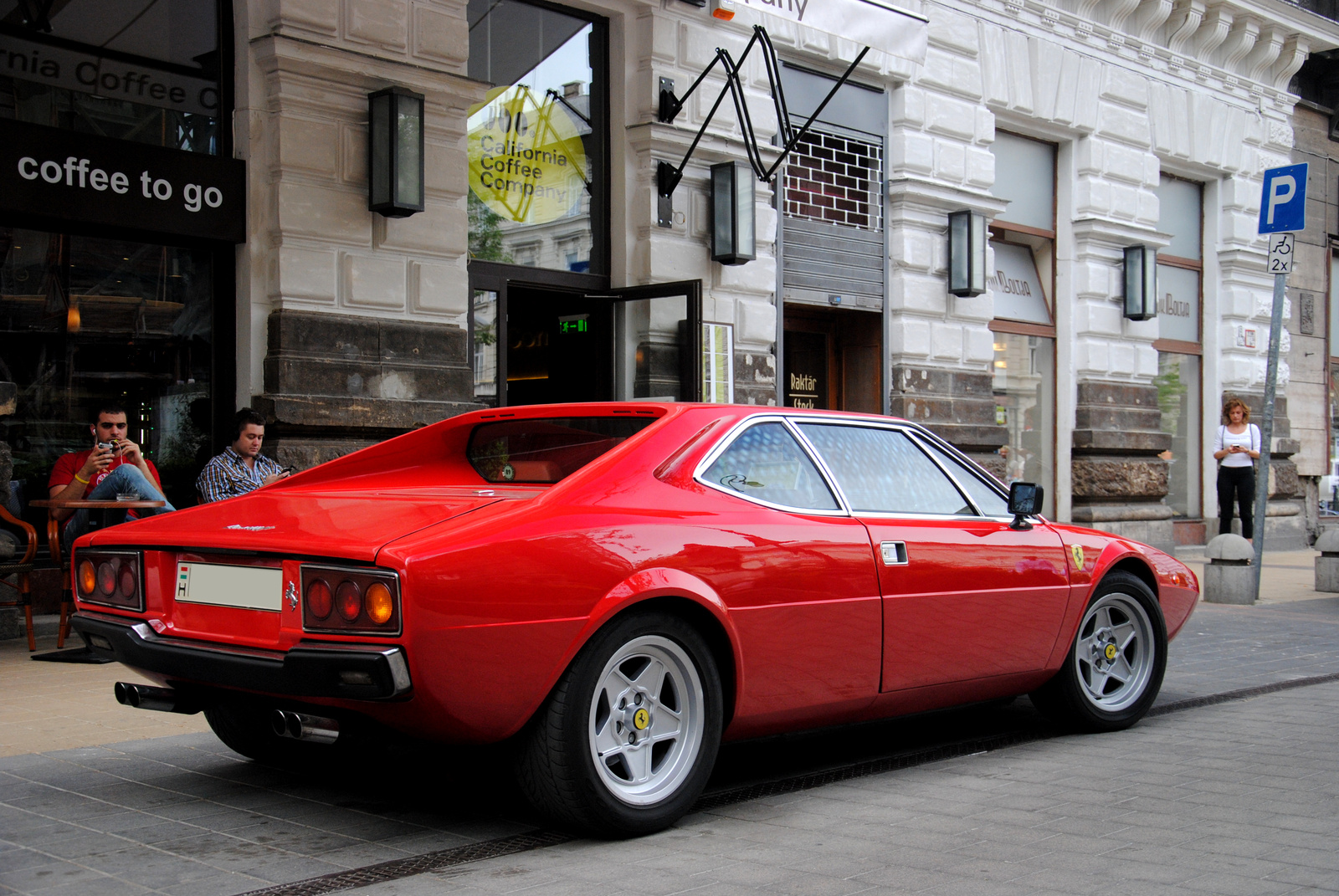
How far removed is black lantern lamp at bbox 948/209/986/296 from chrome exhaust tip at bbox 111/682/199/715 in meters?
10.6

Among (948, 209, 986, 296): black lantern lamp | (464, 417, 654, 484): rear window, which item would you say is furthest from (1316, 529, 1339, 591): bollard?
(464, 417, 654, 484): rear window

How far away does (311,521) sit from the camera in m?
4.04

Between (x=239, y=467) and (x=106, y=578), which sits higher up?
(x=239, y=467)

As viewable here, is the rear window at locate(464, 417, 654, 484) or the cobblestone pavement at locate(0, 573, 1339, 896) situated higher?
the rear window at locate(464, 417, 654, 484)

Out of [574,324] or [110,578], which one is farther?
Answer: [574,324]

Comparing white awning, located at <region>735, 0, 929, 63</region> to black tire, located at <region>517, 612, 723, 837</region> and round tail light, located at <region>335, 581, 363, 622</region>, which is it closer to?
black tire, located at <region>517, 612, 723, 837</region>

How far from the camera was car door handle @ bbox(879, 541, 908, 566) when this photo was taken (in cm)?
484

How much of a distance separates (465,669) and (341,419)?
5.57 metres

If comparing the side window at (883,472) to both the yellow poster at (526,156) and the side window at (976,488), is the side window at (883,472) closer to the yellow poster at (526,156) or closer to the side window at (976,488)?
the side window at (976,488)

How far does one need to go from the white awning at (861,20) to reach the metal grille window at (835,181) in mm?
1476

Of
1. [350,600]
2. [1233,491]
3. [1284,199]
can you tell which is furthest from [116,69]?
[1233,491]

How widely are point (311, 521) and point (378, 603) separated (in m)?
0.56

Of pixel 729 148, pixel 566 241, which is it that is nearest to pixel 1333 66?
pixel 729 148

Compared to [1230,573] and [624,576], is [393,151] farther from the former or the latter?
[1230,573]
